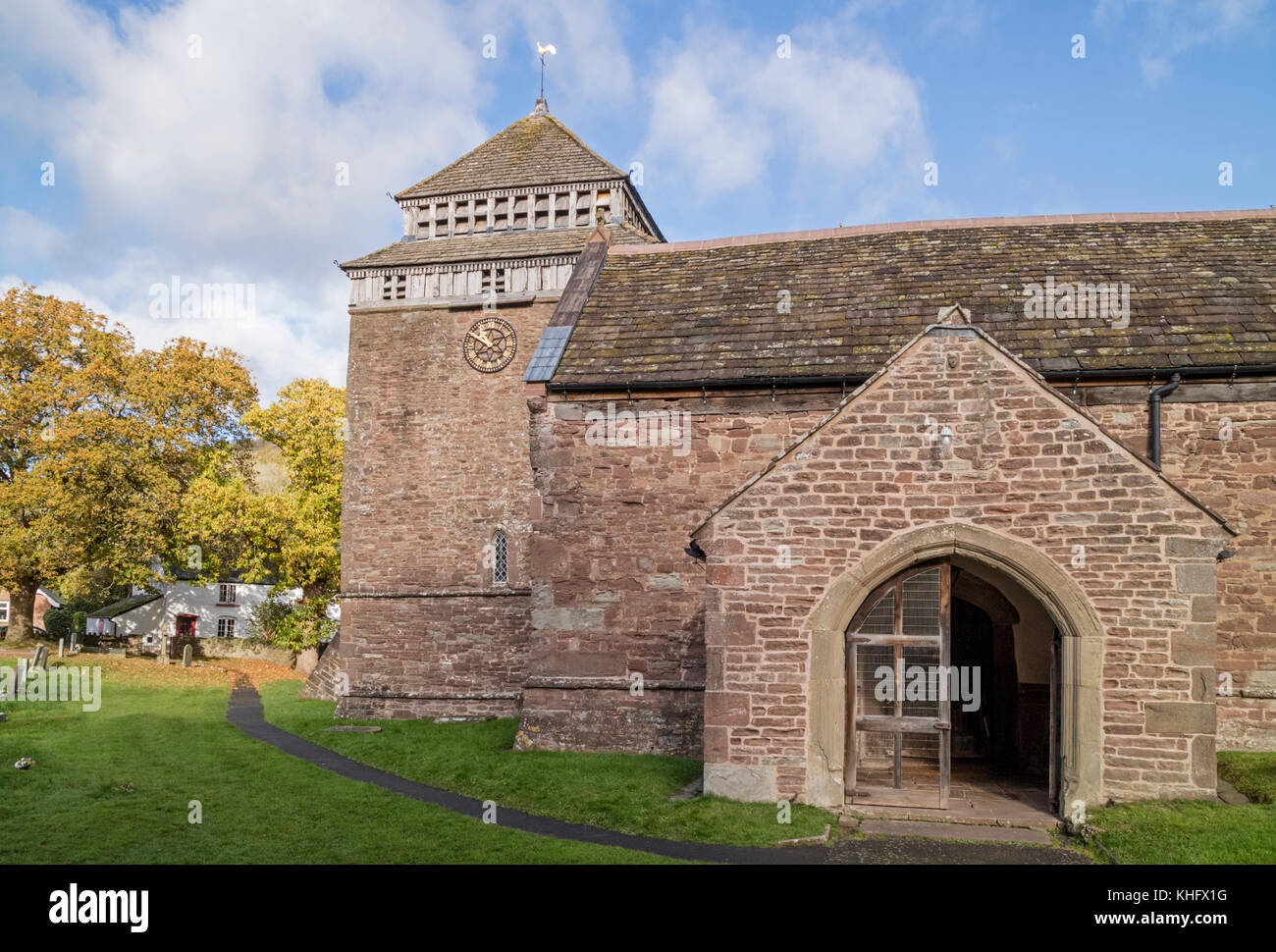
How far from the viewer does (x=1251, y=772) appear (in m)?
11.4

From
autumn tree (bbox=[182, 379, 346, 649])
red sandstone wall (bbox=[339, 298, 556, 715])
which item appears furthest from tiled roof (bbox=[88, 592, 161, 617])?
red sandstone wall (bbox=[339, 298, 556, 715])

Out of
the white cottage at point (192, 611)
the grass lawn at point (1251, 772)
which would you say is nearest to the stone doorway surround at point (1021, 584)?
the grass lawn at point (1251, 772)

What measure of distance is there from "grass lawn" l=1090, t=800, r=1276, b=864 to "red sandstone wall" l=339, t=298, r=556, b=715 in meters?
15.8

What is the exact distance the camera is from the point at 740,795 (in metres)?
11.0

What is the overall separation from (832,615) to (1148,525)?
362cm

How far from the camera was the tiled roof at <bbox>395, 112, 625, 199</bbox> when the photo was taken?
2642 cm

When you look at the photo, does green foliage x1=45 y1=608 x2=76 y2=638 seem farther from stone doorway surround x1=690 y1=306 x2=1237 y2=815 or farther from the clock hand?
stone doorway surround x1=690 y1=306 x2=1237 y2=815

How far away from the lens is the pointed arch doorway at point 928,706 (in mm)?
11273

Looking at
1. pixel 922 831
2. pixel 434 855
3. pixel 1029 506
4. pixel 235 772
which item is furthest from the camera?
pixel 235 772

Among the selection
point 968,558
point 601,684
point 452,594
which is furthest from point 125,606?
point 968,558

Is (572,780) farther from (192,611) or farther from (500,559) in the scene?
(192,611)

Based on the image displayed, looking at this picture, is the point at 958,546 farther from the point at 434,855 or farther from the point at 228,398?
the point at 228,398

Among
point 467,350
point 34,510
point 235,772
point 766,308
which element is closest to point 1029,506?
point 766,308

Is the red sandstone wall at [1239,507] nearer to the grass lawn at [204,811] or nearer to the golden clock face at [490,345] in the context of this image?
the grass lawn at [204,811]
